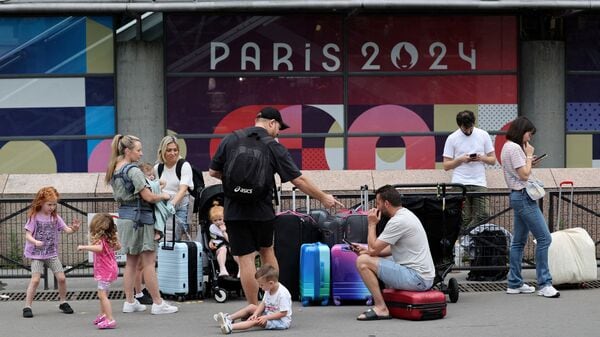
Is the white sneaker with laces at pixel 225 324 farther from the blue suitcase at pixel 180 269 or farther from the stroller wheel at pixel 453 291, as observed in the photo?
the stroller wheel at pixel 453 291

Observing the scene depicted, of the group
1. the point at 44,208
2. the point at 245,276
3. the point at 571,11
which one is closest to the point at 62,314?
the point at 44,208

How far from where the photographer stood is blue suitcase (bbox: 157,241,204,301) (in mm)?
11844

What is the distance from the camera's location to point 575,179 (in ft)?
48.0

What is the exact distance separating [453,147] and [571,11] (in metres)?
5.05

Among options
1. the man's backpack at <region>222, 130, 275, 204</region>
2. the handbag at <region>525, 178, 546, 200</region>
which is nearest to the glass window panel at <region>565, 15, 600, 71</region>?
the handbag at <region>525, 178, 546, 200</region>

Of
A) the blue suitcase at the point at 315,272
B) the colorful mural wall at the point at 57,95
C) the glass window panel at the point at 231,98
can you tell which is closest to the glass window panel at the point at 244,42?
the glass window panel at the point at 231,98

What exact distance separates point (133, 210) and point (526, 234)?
162 inches

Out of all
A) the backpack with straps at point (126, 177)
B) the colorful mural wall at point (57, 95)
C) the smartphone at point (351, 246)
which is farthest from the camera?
the colorful mural wall at point (57, 95)

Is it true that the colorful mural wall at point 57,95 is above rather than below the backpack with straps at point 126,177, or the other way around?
above

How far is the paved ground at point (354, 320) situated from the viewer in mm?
10094

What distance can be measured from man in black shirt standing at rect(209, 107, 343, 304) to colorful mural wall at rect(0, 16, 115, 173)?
26.7ft

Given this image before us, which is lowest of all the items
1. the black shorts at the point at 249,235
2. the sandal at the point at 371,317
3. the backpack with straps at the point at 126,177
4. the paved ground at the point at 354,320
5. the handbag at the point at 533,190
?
the paved ground at the point at 354,320

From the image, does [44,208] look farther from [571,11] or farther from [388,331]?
[571,11]

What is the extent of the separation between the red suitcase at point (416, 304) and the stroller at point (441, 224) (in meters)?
1.04
